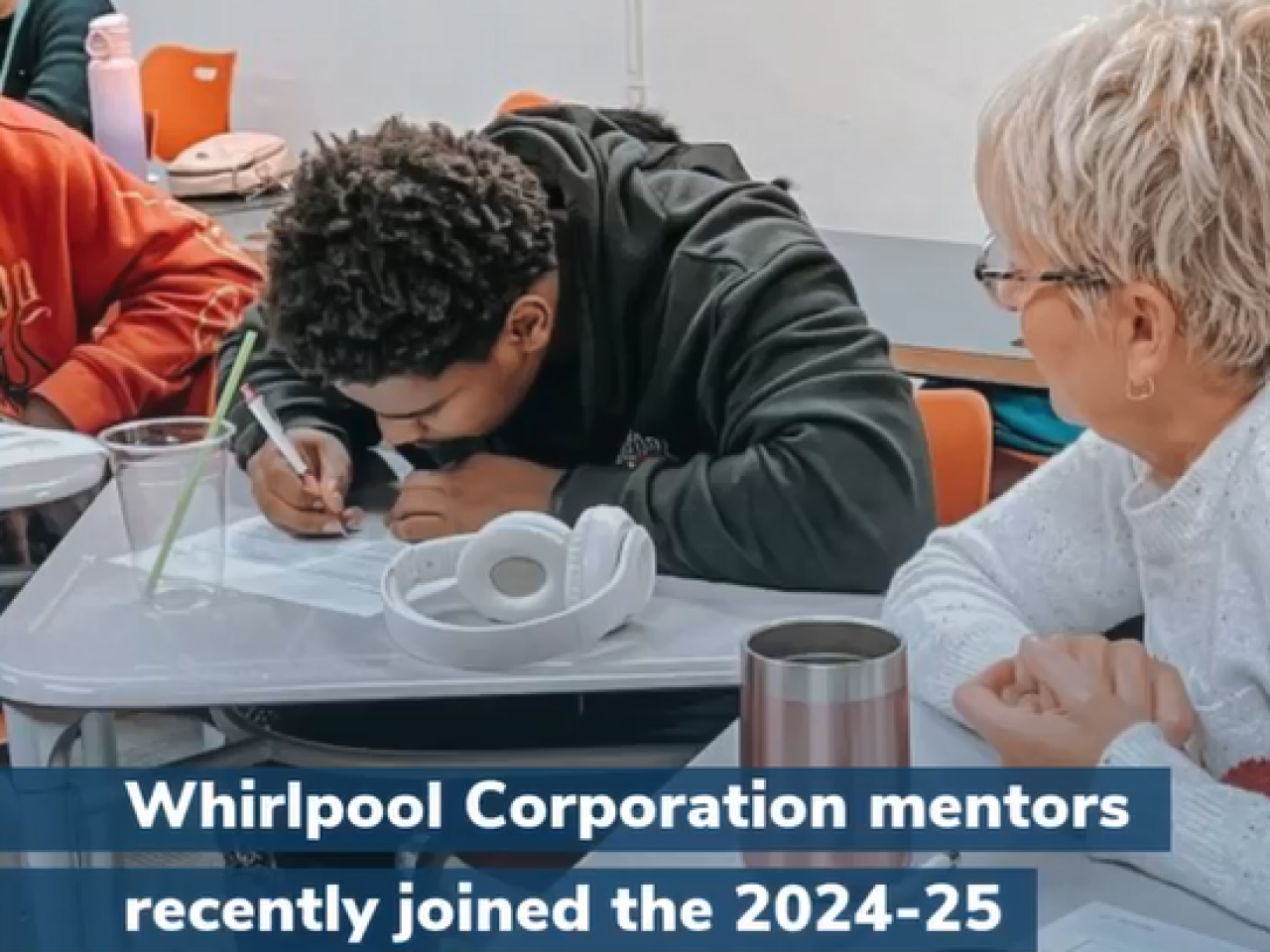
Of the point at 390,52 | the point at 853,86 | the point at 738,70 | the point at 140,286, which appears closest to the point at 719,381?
the point at 140,286

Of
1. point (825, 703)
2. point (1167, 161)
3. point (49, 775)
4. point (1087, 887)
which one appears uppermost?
point (1167, 161)

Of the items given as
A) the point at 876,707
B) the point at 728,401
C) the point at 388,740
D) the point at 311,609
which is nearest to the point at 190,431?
the point at 311,609

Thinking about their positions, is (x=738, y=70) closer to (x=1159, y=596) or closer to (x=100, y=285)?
(x=100, y=285)

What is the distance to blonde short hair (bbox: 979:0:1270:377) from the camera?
98cm

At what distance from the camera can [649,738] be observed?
4.96ft

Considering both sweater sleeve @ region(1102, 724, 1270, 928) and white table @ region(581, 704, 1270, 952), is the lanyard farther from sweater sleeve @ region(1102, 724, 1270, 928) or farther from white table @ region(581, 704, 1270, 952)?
sweater sleeve @ region(1102, 724, 1270, 928)

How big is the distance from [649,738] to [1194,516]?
1.92 ft

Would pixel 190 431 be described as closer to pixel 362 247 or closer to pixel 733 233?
pixel 362 247

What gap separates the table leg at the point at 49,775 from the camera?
1.31 m

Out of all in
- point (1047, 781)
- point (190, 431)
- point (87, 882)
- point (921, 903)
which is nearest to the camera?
point (921, 903)

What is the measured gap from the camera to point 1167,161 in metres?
A: 0.99

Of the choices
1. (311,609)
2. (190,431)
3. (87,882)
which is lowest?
(87,882)
